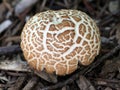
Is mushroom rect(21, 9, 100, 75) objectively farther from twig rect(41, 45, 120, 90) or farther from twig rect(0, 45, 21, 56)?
twig rect(0, 45, 21, 56)

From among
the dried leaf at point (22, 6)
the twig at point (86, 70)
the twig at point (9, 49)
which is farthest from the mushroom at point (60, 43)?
the dried leaf at point (22, 6)

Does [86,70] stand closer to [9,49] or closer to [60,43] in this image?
[60,43]

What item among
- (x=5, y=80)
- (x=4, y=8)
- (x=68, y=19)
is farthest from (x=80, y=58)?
(x=4, y=8)

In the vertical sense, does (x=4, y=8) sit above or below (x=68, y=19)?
below

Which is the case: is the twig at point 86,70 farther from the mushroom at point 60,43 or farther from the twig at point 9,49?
the twig at point 9,49

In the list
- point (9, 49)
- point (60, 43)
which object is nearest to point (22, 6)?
point (9, 49)

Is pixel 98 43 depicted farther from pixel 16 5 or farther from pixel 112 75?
pixel 16 5

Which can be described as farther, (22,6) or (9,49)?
(22,6)

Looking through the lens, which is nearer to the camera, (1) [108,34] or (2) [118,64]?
(2) [118,64]
